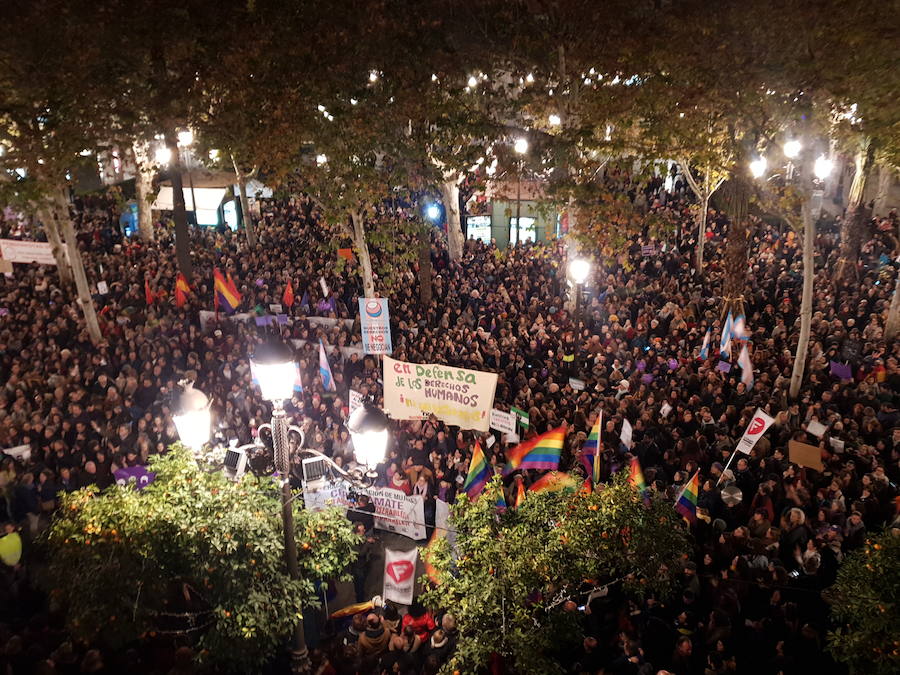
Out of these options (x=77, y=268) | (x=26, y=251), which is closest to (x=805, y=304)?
(x=77, y=268)

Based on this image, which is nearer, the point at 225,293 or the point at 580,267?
the point at 580,267

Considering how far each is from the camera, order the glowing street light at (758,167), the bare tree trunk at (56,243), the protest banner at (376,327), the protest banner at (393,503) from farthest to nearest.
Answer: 1. the bare tree trunk at (56,243)
2. the protest banner at (376,327)
3. the glowing street light at (758,167)
4. the protest banner at (393,503)

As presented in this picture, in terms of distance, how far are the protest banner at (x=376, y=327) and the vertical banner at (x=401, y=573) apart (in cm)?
662

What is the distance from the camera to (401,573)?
938 centimetres

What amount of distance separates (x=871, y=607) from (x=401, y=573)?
5.57m

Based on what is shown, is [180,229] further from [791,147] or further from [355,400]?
[791,147]

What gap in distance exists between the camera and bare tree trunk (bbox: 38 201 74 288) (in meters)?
19.8

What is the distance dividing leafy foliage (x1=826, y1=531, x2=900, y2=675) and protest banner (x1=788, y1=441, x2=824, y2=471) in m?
3.51

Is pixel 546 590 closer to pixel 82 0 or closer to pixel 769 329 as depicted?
pixel 769 329

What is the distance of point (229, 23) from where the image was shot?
651 inches

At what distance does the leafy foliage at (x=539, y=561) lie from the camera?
6.57m

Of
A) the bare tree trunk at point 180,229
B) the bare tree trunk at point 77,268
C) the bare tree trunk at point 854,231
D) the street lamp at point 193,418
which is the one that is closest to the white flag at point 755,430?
the street lamp at point 193,418

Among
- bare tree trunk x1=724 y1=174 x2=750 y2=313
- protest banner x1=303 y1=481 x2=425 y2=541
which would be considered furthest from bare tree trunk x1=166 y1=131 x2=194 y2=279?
bare tree trunk x1=724 y1=174 x2=750 y2=313

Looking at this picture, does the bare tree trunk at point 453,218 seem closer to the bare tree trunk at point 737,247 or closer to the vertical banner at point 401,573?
the bare tree trunk at point 737,247
